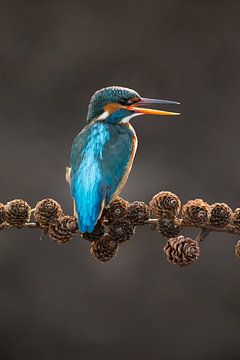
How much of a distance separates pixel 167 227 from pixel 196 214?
49 millimetres

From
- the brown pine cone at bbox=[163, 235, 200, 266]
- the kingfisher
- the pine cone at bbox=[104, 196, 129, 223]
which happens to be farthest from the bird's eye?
the brown pine cone at bbox=[163, 235, 200, 266]

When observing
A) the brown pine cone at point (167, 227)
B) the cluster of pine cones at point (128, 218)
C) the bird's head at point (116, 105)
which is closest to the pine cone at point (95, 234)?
the cluster of pine cones at point (128, 218)

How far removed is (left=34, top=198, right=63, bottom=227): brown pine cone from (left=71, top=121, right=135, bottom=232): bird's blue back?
0.05 meters

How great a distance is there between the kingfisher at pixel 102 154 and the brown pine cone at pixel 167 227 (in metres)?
0.11

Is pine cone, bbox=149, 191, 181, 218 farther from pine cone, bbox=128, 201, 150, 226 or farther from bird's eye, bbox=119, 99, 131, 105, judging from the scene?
bird's eye, bbox=119, 99, 131, 105

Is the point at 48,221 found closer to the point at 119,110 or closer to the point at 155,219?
the point at 155,219

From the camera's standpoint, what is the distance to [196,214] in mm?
977

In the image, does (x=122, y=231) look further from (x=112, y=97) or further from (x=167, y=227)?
(x=112, y=97)

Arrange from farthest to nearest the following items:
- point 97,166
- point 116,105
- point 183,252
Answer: point 116,105 < point 97,166 < point 183,252

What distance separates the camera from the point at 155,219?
1.01m

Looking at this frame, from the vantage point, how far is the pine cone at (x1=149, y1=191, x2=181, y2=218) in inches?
39.2

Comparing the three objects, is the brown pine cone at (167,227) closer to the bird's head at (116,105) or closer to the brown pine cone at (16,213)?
the brown pine cone at (16,213)

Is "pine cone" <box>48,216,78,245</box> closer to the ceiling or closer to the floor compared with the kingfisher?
closer to the floor

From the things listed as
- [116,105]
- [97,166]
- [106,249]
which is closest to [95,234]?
[106,249]
